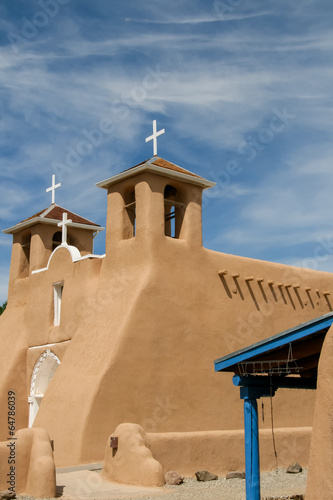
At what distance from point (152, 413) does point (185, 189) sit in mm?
6351

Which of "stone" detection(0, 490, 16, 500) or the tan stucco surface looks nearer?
"stone" detection(0, 490, 16, 500)

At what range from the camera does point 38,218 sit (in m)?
20.2

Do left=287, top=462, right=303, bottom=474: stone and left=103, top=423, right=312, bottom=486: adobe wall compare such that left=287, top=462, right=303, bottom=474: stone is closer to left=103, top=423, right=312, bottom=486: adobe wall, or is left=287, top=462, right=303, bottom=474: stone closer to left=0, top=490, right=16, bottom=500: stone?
left=103, top=423, right=312, bottom=486: adobe wall

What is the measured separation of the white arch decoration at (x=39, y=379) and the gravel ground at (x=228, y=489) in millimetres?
6401

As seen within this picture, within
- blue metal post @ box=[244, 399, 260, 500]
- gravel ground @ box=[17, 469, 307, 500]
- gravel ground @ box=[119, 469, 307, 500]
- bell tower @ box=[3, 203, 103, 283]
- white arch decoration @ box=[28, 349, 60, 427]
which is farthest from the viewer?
bell tower @ box=[3, 203, 103, 283]

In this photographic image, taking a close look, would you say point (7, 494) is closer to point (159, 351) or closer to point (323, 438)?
point (159, 351)

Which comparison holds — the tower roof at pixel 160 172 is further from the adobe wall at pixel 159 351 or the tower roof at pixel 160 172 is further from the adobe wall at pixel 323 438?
the adobe wall at pixel 323 438

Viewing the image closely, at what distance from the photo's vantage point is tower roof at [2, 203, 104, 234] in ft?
67.3

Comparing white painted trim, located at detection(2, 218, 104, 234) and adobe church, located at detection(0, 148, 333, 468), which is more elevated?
white painted trim, located at detection(2, 218, 104, 234)

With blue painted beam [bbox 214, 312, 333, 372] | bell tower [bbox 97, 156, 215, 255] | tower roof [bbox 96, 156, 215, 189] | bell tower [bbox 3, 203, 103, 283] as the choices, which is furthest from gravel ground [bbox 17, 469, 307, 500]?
bell tower [bbox 3, 203, 103, 283]

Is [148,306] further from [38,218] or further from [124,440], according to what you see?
[38,218]

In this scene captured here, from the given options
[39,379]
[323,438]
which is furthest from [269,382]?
[39,379]

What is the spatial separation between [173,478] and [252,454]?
4158 millimetres

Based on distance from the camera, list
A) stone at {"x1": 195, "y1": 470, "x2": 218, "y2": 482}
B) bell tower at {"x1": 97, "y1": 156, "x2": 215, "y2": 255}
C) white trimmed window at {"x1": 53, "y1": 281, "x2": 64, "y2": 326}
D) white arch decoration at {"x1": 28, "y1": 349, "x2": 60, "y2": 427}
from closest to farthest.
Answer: stone at {"x1": 195, "y1": 470, "x2": 218, "y2": 482} → bell tower at {"x1": 97, "y1": 156, "x2": 215, "y2": 255} → white arch decoration at {"x1": 28, "y1": 349, "x2": 60, "y2": 427} → white trimmed window at {"x1": 53, "y1": 281, "x2": 64, "y2": 326}
